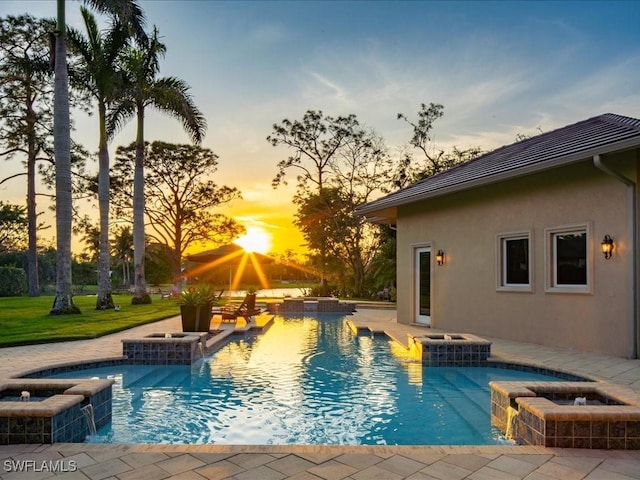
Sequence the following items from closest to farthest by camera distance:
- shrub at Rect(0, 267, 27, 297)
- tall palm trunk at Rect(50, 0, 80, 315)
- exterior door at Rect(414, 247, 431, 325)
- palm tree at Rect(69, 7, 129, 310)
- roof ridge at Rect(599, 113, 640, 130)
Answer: roof ridge at Rect(599, 113, 640, 130) < exterior door at Rect(414, 247, 431, 325) < tall palm trunk at Rect(50, 0, 80, 315) < palm tree at Rect(69, 7, 129, 310) < shrub at Rect(0, 267, 27, 297)

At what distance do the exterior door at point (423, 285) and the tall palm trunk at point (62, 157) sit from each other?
36.5 ft

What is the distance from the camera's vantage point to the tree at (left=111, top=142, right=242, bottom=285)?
108ft

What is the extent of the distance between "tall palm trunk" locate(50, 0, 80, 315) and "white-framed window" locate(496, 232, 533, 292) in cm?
1288

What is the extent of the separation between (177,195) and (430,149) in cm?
1858

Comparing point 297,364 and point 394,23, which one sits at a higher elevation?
point 394,23

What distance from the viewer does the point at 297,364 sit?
877cm

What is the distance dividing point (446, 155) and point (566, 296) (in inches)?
797

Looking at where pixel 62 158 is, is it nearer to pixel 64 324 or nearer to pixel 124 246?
pixel 64 324

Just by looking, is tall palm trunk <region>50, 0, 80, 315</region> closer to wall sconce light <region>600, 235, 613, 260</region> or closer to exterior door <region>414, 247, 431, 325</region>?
exterior door <region>414, 247, 431, 325</region>

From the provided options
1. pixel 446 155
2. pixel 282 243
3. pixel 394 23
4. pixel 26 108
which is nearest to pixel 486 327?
pixel 394 23

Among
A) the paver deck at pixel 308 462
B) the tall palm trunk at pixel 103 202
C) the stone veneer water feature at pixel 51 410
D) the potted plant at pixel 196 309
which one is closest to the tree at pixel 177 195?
the tall palm trunk at pixel 103 202

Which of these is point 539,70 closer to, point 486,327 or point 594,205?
point 594,205

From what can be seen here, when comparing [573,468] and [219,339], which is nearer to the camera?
[573,468]

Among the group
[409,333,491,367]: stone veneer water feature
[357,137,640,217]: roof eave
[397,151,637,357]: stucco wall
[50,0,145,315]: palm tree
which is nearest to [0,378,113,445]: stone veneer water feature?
[409,333,491,367]: stone veneer water feature
